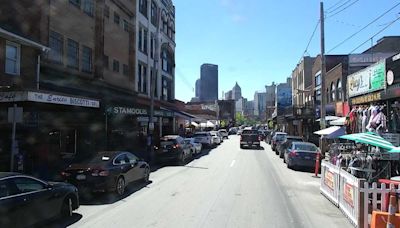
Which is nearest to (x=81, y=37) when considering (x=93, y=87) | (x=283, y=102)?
(x=93, y=87)

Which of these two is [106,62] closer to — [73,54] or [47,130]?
[73,54]

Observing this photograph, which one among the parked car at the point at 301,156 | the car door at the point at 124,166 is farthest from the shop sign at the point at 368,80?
the car door at the point at 124,166

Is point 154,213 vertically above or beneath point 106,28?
beneath

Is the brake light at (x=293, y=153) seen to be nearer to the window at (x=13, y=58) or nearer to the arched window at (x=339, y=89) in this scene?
the window at (x=13, y=58)

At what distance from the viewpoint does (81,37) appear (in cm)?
2777

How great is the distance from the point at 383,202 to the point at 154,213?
17.3 feet

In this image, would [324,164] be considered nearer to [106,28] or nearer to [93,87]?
[93,87]

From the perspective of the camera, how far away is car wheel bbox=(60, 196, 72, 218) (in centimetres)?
1032

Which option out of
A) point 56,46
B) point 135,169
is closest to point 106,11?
point 56,46

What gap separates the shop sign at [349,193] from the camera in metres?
10.1

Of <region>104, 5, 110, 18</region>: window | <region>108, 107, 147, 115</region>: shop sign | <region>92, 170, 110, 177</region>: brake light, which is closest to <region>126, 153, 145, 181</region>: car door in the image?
<region>92, 170, 110, 177</region>: brake light

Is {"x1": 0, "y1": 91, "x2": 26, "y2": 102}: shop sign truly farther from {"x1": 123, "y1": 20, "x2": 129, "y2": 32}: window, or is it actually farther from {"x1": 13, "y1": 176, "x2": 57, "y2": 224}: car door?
{"x1": 123, "y1": 20, "x2": 129, "y2": 32}: window

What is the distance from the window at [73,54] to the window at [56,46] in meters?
0.98

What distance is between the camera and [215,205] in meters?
11.9
